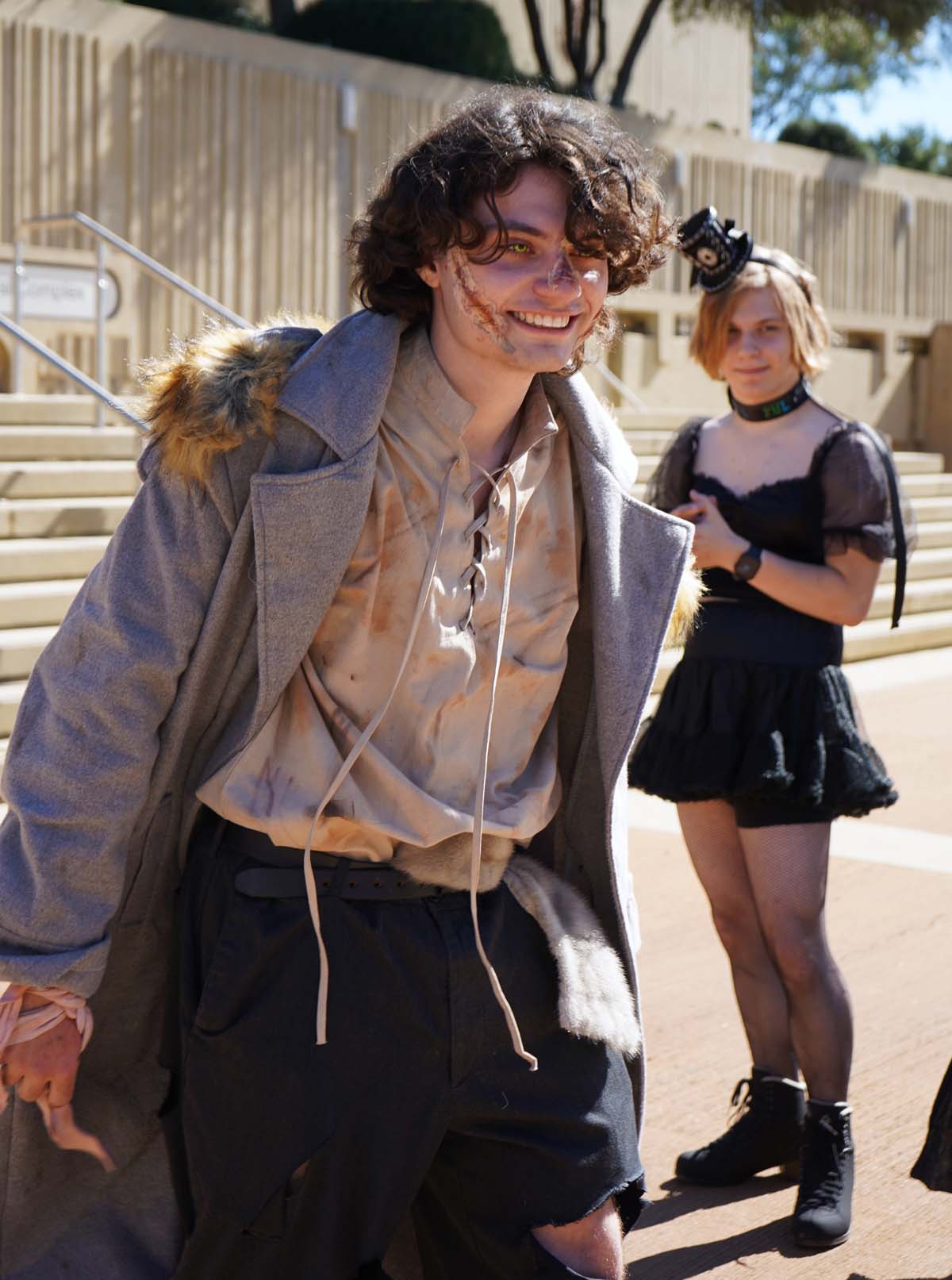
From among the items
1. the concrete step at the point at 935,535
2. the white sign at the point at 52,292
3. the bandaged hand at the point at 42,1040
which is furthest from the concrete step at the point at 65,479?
the concrete step at the point at 935,535

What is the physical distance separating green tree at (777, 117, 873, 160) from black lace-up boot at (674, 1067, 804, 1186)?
75.9 feet

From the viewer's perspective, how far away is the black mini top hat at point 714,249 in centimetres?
365

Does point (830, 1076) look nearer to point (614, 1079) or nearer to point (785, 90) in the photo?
point (614, 1079)

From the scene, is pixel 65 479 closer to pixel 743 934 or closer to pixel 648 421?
pixel 743 934

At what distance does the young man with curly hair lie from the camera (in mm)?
2186

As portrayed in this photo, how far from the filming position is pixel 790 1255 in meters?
3.32

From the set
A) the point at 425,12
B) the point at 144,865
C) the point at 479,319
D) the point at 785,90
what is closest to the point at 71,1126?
the point at 144,865

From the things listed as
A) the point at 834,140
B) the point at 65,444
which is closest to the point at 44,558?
the point at 65,444

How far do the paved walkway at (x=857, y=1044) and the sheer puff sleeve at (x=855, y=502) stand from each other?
138 cm

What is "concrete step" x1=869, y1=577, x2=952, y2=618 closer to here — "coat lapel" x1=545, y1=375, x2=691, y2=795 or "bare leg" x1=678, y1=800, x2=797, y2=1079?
"bare leg" x1=678, y1=800, x2=797, y2=1079

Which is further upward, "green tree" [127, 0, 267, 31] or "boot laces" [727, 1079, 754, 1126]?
"green tree" [127, 0, 267, 31]

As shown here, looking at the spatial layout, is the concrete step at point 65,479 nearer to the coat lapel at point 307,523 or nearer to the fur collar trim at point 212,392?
the fur collar trim at point 212,392

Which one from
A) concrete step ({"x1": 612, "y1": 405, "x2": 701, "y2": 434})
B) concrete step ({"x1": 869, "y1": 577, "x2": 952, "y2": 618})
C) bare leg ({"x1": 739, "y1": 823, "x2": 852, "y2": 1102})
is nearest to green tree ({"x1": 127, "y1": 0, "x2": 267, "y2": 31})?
concrete step ({"x1": 612, "y1": 405, "x2": 701, "y2": 434})

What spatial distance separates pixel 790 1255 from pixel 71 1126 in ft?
5.36
